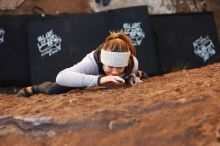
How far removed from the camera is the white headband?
3.88 metres

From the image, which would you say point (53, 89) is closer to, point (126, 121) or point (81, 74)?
point (81, 74)

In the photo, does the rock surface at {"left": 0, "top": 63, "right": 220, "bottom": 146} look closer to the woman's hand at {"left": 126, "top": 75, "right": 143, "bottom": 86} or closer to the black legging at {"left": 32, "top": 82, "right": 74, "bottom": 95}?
the woman's hand at {"left": 126, "top": 75, "right": 143, "bottom": 86}

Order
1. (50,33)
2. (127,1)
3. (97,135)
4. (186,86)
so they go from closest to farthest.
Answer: (97,135) < (186,86) < (50,33) < (127,1)

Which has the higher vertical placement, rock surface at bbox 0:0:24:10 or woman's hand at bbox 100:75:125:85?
rock surface at bbox 0:0:24:10

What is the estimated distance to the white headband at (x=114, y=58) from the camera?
3.88m

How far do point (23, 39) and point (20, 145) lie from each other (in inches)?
203

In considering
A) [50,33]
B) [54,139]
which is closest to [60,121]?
[54,139]

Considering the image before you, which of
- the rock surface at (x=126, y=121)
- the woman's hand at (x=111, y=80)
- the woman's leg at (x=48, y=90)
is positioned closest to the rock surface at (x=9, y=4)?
the woman's leg at (x=48, y=90)

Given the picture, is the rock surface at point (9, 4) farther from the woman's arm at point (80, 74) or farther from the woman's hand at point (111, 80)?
the woman's hand at point (111, 80)

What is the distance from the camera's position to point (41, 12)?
8117 millimetres

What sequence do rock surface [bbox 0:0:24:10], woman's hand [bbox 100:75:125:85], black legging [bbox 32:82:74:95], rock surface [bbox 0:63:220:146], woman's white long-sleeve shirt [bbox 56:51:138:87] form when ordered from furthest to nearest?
1. rock surface [bbox 0:0:24:10]
2. black legging [bbox 32:82:74:95]
3. woman's white long-sleeve shirt [bbox 56:51:138:87]
4. woman's hand [bbox 100:75:125:85]
5. rock surface [bbox 0:63:220:146]

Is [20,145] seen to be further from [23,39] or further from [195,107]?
[23,39]

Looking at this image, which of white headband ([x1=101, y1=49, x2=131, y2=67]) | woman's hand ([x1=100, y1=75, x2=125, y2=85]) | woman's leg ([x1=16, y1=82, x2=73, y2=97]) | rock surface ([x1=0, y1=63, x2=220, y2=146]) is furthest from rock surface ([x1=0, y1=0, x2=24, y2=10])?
rock surface ([x1=0, y1=63, x2=220, y2=146])

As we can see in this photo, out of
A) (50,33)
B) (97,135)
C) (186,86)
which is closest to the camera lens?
(97,135)
